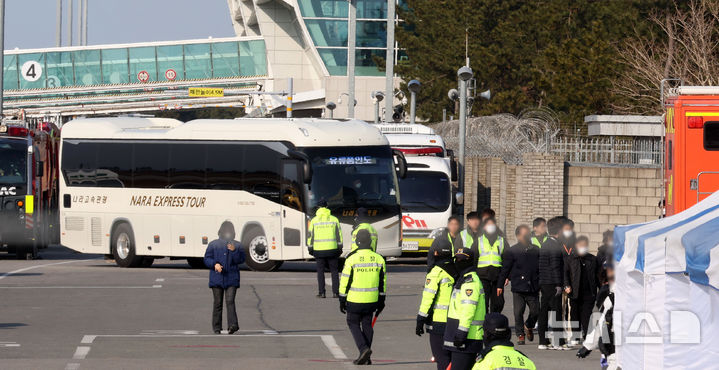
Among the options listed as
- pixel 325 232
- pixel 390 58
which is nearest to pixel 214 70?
pixel 390 58

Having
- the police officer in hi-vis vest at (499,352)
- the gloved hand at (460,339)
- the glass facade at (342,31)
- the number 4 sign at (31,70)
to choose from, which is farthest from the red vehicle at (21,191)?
the glass facade at (342,31)

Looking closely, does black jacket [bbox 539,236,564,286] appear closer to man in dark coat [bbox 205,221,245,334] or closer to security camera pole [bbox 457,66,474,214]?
man in dark coat [bbox 205,221,245,334]

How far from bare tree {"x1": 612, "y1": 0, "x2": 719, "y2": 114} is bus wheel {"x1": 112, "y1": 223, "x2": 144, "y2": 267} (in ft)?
54.8

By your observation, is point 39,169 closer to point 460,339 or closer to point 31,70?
point 460,339

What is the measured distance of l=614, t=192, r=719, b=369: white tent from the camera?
11.1 m

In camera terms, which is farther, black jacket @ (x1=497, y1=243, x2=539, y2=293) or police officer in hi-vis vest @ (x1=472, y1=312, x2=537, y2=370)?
black jacket @ (x1=497, y1=243, x2=539, y2=293)

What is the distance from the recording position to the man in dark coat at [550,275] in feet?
55.0

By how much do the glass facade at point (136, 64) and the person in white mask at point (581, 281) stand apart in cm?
7174

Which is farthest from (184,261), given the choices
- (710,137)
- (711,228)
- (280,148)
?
(711,228)

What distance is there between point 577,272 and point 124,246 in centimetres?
1656

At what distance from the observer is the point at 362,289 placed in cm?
1497

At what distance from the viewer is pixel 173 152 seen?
3047 centimetres

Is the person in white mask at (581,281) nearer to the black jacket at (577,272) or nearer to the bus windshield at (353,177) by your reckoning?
the black jacket at (577,272)

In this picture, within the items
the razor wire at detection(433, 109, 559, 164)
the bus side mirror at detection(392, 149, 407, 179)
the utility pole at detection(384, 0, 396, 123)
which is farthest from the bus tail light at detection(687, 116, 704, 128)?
the utility pole at detection(384, 0, 396, 123)
